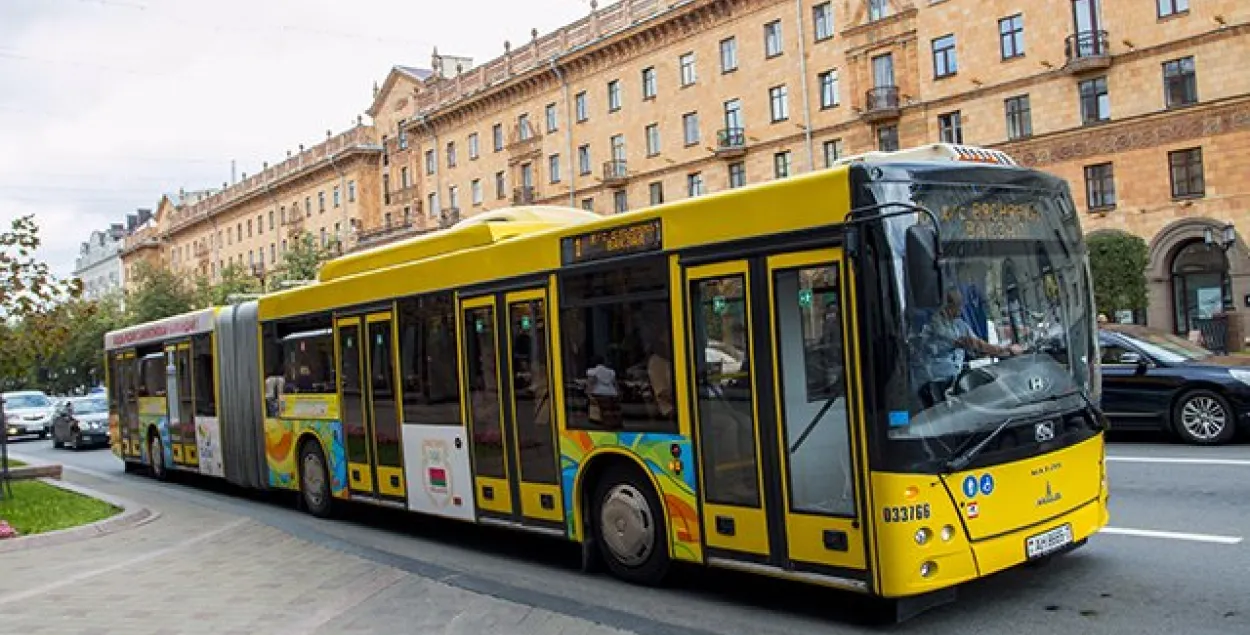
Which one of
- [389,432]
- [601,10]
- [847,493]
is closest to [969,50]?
[601,10]

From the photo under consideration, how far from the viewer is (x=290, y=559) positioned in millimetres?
A: 10062

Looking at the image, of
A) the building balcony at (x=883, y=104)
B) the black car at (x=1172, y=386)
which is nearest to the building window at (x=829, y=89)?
the building balcony at (x=883, y=104)

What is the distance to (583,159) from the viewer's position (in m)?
58.7

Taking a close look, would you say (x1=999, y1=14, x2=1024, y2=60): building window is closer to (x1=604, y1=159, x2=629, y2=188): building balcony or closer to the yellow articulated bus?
(x1=604, y1=159, x2=629, y2=188): building balcony

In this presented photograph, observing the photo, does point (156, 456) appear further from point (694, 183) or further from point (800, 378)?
point (694, 183)

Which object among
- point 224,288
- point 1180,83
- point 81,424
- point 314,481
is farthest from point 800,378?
point 224,288

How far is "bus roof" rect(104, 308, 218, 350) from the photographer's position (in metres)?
16.4

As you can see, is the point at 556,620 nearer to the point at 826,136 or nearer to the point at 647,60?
the point at 826,136

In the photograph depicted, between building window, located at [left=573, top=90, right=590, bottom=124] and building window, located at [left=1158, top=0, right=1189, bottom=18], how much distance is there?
29.6 metres

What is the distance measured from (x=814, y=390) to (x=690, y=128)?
1844 inches

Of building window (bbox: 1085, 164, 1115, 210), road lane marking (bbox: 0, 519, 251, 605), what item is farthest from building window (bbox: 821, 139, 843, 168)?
road lane marking (bbox: 0, 519, 251, 605)

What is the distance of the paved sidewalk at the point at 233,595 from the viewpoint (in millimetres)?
7355

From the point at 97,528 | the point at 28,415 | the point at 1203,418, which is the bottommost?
the point at 97,528

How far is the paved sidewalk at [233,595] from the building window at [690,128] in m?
42.4
